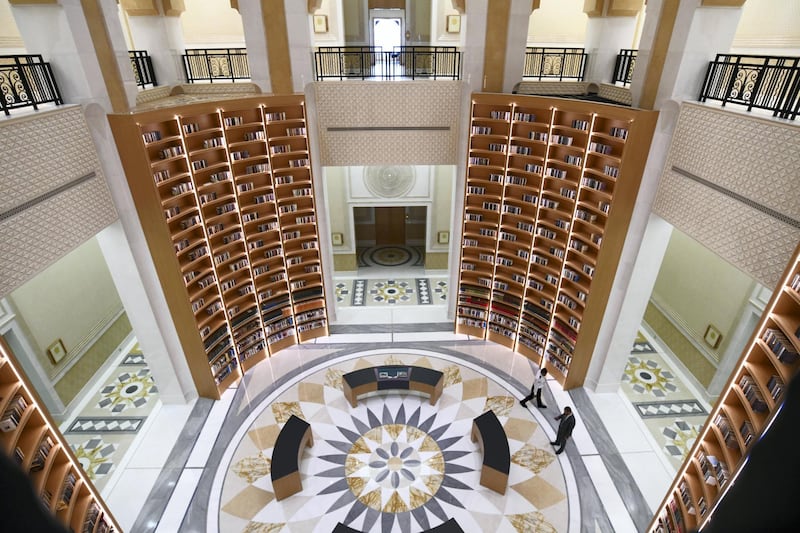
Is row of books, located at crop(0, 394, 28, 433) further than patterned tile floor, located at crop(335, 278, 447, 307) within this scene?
No

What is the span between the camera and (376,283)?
11844 mm

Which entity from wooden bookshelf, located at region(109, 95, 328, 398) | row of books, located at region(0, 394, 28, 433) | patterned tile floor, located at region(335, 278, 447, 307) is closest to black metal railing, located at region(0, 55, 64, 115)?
wooden bookshelf, located at region(109, 95, 328, 398)

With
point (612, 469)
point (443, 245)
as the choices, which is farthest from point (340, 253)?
point (612, 469)

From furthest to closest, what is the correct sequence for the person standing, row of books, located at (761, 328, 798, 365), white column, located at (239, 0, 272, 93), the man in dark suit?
1. the person standing
2. white column, located at (239, 0, 272, 93)
3. the man in dark suit
4. row of books, located at (761, 328, 798, 365)

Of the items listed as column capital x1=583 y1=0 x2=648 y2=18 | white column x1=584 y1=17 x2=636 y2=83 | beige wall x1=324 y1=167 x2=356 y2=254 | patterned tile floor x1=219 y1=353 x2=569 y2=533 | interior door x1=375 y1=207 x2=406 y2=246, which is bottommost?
patterned tile floor x1=219 y1=353 x2=569 y2=533

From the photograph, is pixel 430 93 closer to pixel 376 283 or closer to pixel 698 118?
pixel 698 118

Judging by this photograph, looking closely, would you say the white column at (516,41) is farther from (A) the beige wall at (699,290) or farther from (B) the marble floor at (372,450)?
(B) the marble floor at (372,450)

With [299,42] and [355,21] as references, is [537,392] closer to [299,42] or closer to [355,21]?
[299,42]

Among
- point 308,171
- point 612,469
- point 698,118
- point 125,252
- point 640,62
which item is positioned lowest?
point 612,469

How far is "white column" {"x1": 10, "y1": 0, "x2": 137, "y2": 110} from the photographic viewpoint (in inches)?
215

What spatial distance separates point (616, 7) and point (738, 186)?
5352 millimetres

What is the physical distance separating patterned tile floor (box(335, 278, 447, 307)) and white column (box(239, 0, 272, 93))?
528 cm

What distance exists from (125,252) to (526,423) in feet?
22.8

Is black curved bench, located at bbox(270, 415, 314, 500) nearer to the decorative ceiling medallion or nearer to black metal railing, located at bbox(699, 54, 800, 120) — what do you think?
the decorative ceiling medallion
